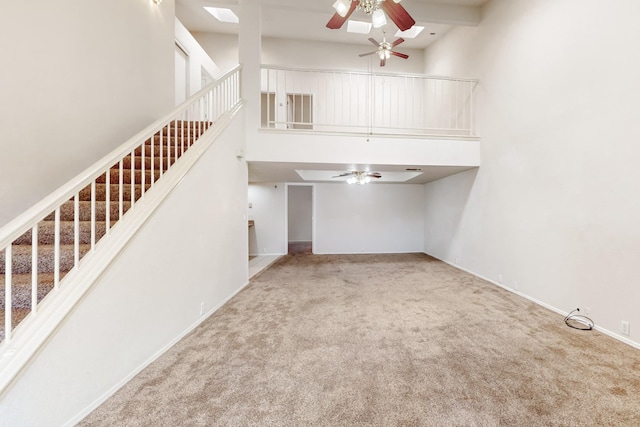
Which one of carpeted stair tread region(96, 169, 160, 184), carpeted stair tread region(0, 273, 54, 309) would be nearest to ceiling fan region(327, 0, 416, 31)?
carpeted stair tread region(96, 169, 160, 184)

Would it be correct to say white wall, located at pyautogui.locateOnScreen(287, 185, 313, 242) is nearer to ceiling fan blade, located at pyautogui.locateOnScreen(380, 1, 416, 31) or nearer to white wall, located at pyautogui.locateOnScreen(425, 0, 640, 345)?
white wall, located at pyautogui.locateOnScreen(425, 0, 640, 345)

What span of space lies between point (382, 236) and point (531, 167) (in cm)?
427

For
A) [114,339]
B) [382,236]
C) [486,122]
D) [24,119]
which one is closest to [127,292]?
[114,339]

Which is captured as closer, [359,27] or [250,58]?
[250,58]

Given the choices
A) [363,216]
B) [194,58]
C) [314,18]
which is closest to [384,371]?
[363,216]

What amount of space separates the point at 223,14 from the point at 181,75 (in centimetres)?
188

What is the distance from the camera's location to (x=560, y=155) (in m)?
3.10

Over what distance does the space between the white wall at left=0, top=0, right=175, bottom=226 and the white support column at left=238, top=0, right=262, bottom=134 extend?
4.33 ft

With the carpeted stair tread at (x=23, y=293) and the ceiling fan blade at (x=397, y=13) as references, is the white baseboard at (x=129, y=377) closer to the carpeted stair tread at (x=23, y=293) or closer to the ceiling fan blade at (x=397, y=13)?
the carpeted stair tread at (x=23, y=293)

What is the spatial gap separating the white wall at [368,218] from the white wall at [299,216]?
288 cm

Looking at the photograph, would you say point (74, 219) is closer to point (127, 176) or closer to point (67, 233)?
point (67, 233)

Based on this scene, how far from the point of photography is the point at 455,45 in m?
5.48

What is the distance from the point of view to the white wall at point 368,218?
7.35 metres

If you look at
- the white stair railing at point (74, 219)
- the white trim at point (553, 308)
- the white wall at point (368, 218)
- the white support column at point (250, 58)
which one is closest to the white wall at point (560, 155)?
the white trim at point (553, 308)
